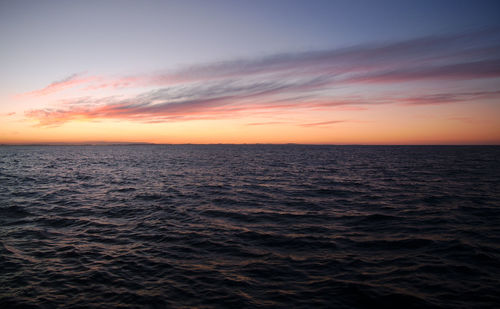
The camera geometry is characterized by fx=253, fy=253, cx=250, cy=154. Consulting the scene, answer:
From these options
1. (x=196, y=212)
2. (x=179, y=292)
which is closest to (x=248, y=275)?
(x=179, y=292)

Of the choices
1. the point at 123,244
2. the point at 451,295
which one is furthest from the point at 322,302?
the point at 123,244

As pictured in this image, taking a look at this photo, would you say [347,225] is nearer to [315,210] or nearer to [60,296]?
[315,210]

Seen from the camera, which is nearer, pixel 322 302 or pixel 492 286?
pixel 322 302

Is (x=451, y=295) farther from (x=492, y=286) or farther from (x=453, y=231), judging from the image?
(x=453, y=231)

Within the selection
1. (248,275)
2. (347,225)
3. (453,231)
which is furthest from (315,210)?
(248,275)

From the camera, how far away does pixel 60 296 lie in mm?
8250

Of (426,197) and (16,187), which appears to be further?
(16,187)

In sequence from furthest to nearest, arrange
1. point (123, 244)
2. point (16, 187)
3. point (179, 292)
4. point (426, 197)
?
point (16, 187) → point (426, 197) → point (123, 244) → point (179, 292)

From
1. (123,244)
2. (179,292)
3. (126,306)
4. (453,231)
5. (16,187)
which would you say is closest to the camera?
(126,306)

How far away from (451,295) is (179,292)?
8.96m

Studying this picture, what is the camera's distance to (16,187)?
93.1 ft

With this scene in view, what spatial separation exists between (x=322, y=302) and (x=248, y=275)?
2.82 meters

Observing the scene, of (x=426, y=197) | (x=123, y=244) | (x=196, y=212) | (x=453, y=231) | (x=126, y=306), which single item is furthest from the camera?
(x=426, y=197)

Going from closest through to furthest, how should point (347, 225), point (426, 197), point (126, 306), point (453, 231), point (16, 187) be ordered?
point (126, 306) < point (453, 231) < point (347, 225) < point (426, 197) < point (16, 187)
